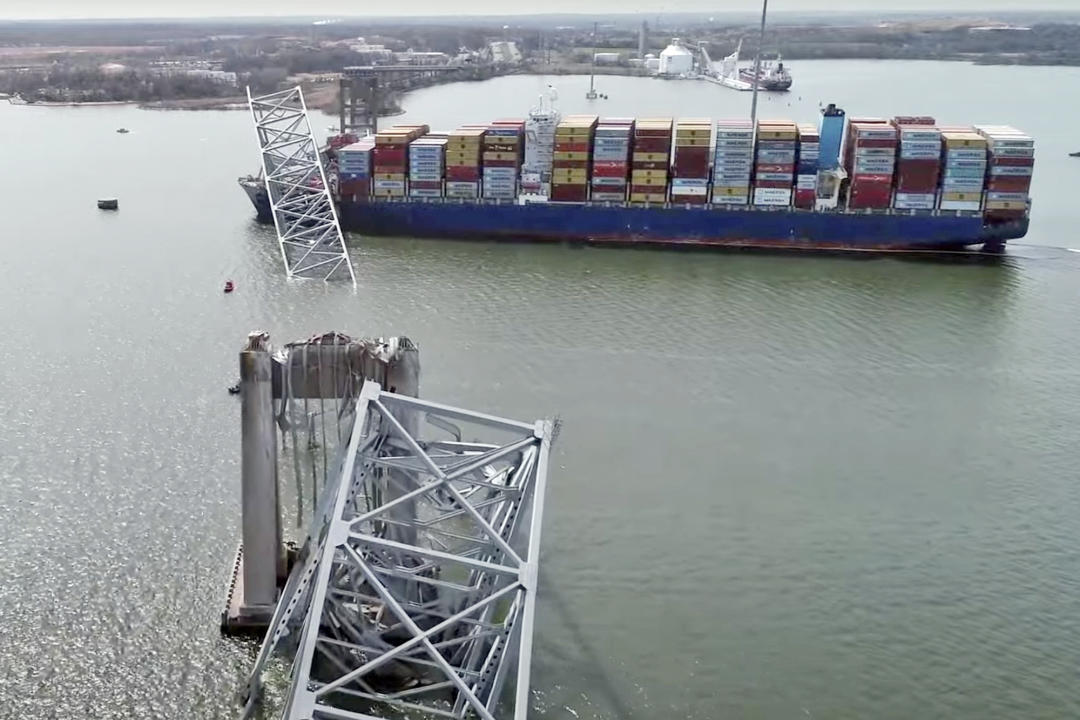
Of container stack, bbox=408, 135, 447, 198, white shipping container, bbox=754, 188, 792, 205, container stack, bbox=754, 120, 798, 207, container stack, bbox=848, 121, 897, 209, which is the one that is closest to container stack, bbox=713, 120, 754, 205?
container stack, bbox=754, 120, 798, 207

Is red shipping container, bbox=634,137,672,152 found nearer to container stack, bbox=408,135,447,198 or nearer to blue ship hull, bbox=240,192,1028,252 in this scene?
blue ship hull, bbox=240,192,1028,252

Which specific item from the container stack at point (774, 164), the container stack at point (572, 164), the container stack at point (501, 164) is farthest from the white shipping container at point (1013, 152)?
the container stack at point (501, 164)

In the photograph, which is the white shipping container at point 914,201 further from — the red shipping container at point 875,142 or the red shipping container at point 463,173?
the red shipping container at point 463,173

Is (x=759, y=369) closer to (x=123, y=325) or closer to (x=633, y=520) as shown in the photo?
(x=633, y=520)

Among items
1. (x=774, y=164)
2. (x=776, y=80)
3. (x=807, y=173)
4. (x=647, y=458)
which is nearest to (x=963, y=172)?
(x=807, y=173)

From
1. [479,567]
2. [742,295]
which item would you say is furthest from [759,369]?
[479,567]

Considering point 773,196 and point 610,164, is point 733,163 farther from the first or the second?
point 610,164
